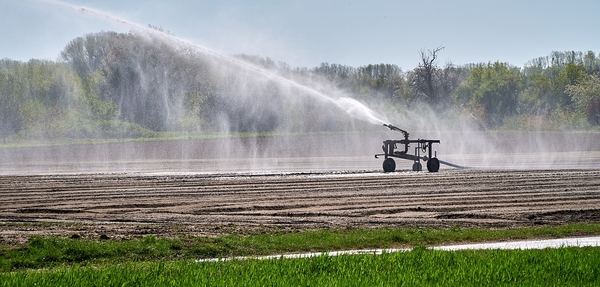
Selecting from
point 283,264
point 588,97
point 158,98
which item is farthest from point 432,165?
point 588,97

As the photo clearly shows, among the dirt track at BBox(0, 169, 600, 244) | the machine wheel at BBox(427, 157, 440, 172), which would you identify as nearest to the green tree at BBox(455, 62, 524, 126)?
the machine wheel at BBox(427, 157, 440, 172)

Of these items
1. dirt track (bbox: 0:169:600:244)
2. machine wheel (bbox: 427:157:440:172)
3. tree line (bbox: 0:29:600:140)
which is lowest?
dirt track (bbox: 0:169:600:244)

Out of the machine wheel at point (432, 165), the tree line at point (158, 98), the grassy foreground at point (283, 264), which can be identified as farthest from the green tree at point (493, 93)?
the grassy foreground at point (283, 264)

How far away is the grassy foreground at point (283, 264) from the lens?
47.3 ft

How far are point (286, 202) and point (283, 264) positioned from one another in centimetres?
1578

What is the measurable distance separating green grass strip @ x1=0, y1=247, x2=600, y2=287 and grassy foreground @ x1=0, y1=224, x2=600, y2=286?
2 cm

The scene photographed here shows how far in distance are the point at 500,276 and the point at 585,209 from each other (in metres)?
14.7

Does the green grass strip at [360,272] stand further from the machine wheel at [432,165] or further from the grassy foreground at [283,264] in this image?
the machine wheel at [432,165]

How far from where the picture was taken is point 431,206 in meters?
30.2

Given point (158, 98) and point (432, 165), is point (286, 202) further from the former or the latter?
point (158, 98)

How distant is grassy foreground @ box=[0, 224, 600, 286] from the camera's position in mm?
14414

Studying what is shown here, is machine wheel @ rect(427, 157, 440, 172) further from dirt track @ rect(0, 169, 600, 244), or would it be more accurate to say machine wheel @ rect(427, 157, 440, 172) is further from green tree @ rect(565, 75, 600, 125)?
green tree @ rect(565, 75, 600, 125)

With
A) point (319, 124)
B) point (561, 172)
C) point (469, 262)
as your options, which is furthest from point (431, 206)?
point (319, 124)

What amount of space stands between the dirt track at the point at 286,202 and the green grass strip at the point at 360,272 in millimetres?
6314
